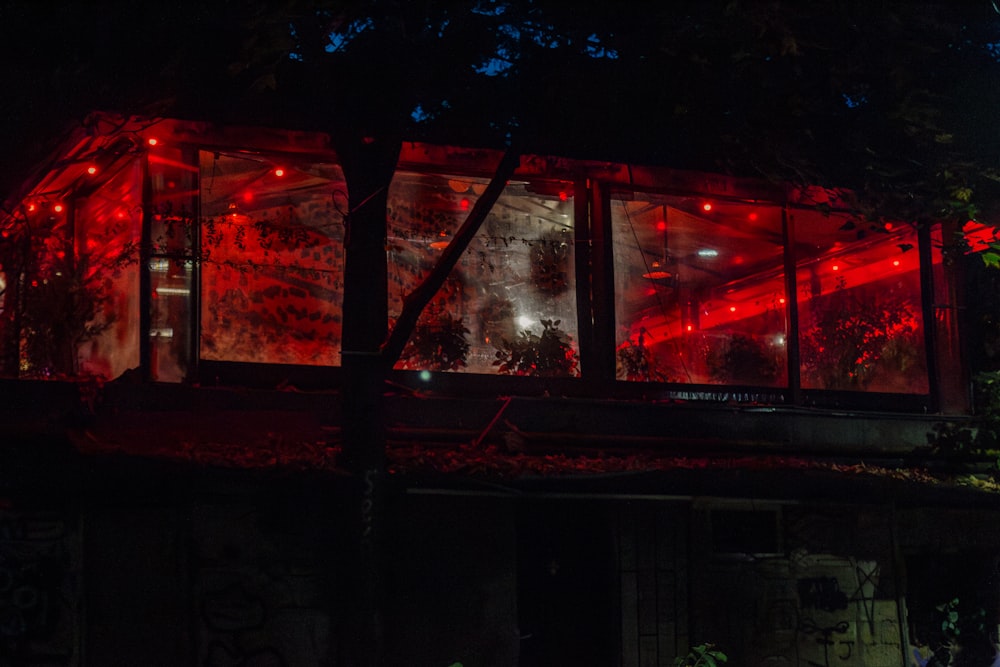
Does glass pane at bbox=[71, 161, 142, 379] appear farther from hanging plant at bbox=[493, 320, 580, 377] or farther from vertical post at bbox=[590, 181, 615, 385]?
vertical post at bbox=[590, 181, 615, 385]

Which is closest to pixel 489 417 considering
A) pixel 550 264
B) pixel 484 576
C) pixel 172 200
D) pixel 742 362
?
pixel 484 576

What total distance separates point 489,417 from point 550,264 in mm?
2022

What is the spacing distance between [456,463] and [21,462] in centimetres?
370

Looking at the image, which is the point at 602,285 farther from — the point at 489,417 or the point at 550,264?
the point at 489,417

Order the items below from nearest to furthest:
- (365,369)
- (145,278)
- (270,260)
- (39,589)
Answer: (365,369) → (39,589) → (145,278) → (270,260)

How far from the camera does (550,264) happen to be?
11.7m

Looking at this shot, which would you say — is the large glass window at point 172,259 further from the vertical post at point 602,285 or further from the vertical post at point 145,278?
the vertical post at point 602,285

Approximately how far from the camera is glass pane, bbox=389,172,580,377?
36.5ft

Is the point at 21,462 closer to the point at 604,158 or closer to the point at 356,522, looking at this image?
the point at 356,522

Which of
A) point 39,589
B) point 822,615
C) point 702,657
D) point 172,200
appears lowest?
point 702,657

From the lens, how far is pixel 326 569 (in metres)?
9.45

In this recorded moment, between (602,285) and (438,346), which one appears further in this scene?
(602,285)

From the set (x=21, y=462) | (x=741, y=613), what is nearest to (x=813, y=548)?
(x=741, y=613)

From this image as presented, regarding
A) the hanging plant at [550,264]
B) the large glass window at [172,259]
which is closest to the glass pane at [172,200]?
the large glass window at [172,259]
